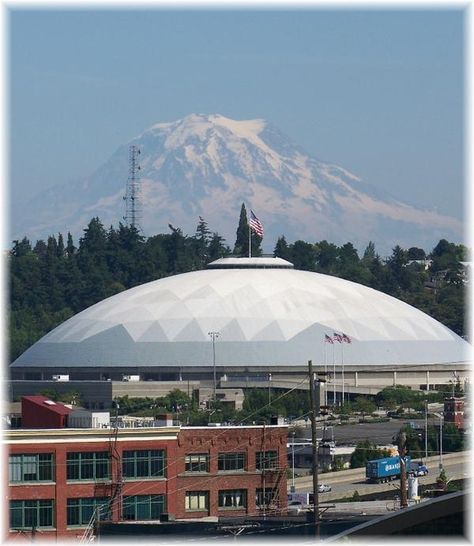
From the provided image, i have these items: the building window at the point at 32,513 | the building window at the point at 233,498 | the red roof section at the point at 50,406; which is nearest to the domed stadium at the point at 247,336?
the red roof section at the point at 50,406

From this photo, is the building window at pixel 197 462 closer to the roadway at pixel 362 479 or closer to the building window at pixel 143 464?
the building window at pixel 143 464

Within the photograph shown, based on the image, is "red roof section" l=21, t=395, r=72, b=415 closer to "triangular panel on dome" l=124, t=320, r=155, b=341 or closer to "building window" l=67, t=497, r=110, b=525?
"building window" l=67, t=497, r=110, b=525

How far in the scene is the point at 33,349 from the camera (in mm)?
149250

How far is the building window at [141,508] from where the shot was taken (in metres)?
41.2

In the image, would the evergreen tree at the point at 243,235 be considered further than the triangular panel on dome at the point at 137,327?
Yes

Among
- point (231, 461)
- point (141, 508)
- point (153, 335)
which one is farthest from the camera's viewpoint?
point (153, 335)

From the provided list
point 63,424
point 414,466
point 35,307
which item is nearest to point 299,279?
point 35,307

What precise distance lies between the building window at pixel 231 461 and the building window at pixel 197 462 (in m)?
0.52

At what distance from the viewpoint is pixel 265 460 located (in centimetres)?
4562

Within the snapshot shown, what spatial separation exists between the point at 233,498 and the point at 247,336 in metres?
96.3

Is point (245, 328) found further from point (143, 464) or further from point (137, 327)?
point (143, 464)

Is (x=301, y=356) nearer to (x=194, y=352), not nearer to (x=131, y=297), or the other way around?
(x=194, y=352)

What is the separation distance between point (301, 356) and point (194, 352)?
774 centimetres

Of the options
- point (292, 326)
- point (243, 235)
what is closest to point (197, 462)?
point (292, 326)
